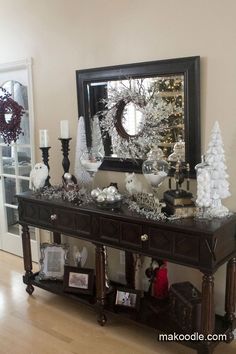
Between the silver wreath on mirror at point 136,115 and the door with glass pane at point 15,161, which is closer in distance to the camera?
the silver wreath on mirror at point 136,115

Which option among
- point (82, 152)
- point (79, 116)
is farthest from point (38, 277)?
point (79, 116)

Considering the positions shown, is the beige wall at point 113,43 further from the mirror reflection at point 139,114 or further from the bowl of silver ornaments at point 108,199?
the bowl of silver ornaments at point 108,199

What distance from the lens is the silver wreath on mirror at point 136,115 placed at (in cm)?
256

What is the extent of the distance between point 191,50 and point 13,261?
2874mm

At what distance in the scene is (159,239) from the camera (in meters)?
2.23

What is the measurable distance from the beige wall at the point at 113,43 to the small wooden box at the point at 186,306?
25 cm

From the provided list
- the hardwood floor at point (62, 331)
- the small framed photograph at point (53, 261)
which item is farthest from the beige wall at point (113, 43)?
the small framed photograph at point (53, 261)

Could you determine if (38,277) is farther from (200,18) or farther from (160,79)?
(200,18)

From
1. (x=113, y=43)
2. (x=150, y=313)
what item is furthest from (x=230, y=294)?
(x=113, y=43)

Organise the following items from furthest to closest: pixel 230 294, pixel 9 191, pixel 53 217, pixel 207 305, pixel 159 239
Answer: pixel 9 191 < pixel 53 217 < pixel 230 294 < pixel 159 239 < pixel 207 305

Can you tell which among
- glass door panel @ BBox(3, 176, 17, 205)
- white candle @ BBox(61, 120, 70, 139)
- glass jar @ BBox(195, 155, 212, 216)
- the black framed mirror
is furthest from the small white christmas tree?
glass door panel @ BBox(3, 176, 17, 205)

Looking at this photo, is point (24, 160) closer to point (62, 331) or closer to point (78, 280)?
point (78, 280)

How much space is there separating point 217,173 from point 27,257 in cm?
186

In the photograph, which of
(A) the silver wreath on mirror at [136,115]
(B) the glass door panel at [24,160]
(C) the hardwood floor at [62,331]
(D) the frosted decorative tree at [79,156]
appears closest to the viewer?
(C) the hardwood floor at [62,331]
